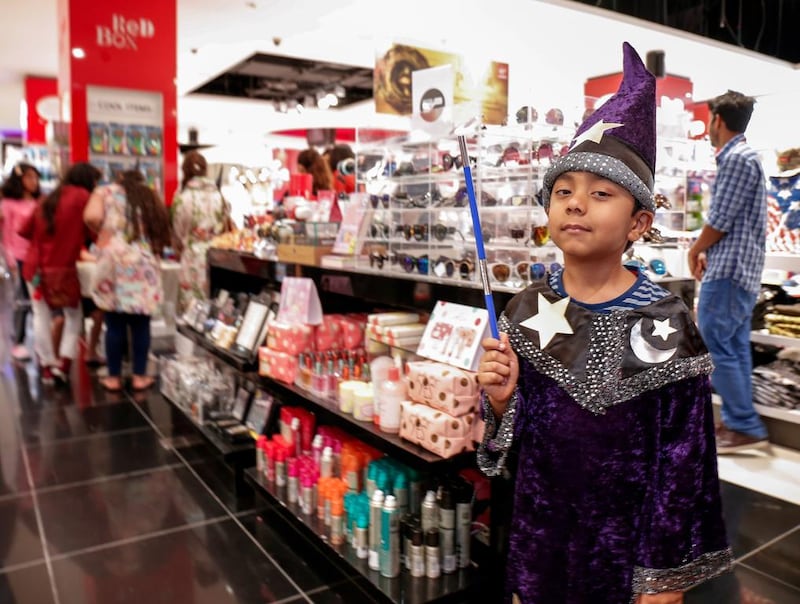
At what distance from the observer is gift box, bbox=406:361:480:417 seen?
6.91ft

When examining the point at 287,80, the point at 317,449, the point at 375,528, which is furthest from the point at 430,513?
the point at 287,80

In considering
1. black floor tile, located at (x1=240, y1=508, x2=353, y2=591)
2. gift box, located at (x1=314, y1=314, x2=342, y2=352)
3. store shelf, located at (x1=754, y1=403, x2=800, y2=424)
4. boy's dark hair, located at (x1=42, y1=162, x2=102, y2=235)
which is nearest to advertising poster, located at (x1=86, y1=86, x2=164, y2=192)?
boy's dark hair, located at (x1=42, y1=162, x2=102, y2=235)

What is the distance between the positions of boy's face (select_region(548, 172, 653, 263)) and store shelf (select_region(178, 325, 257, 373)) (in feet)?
7.96

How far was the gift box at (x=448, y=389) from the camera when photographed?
83.0 inches

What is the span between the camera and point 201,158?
5266 millimetres

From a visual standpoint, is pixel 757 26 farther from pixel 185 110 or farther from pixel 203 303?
pixel 185 110

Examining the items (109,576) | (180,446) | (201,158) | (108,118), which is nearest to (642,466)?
(109,576)

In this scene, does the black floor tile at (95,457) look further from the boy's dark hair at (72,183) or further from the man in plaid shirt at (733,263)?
the man in plaid shirt at (733,263)

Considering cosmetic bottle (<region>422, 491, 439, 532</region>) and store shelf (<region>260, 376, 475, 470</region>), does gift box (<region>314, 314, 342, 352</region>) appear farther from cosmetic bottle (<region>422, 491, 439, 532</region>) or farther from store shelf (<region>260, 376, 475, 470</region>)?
cosmetic bottle (<region>422, 491, 439, 532</region>)

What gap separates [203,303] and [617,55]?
5988 mm

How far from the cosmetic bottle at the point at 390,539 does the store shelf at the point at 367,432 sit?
0.51 feet

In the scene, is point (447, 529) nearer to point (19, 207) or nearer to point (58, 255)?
point (58, 255)

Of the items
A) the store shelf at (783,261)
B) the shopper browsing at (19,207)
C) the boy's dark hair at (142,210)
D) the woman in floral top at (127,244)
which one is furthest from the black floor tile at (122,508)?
the shopper browsing at (19,207)

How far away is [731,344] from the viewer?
362cm
